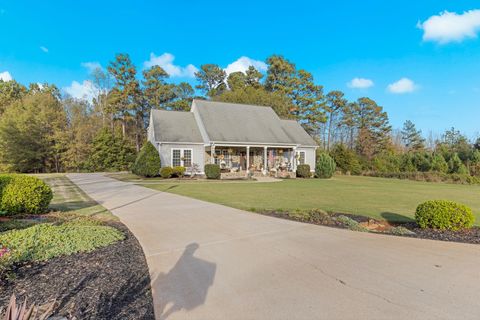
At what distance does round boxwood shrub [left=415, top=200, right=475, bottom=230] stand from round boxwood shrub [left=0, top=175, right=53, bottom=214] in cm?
933

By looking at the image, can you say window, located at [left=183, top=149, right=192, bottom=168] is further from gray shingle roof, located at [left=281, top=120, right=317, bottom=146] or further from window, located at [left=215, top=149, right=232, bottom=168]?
gray shingle roof, located at [left=281, top=120, right=317, bottom=146]

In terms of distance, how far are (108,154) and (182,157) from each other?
50.0ft

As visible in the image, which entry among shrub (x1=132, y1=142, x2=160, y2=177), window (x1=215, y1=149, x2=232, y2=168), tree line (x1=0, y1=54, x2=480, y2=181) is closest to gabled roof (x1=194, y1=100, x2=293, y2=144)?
window (x1=215, y1=149, x2=232, y2=168)

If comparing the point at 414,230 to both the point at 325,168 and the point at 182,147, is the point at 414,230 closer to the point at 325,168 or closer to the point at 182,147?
the point at 325,168

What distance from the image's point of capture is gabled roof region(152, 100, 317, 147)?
21156 millimetres

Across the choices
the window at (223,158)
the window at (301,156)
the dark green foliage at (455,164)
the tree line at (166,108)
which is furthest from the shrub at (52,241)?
the dark green foliage at (455,164)

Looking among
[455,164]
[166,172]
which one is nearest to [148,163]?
[166,172]

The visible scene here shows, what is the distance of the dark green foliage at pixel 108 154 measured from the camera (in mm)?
30812

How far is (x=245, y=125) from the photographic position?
2355 centimetres

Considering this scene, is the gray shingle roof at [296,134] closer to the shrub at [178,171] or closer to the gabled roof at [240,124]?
the gabled roof at [240,124]

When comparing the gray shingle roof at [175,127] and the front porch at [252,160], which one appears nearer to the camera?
the gray shingle roof at [175,127]

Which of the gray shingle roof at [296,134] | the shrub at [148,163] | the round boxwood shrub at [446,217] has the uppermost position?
the gray shingle roof at [296,134]

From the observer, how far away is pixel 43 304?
255 cm

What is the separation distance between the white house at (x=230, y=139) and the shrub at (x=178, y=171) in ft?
3.70
